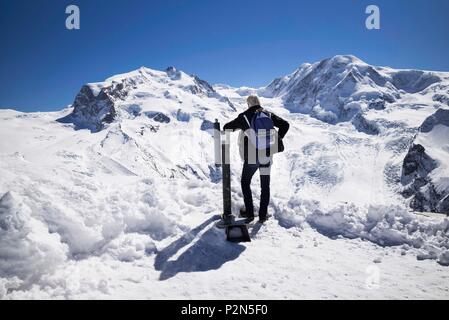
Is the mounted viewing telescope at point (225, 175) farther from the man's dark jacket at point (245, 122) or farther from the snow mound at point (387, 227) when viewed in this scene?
the snow mound at point (387, 227)

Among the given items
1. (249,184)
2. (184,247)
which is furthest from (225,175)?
(184,247)

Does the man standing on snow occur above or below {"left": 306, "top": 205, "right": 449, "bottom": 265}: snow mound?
above

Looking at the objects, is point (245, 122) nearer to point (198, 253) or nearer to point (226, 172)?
point (226, 172)

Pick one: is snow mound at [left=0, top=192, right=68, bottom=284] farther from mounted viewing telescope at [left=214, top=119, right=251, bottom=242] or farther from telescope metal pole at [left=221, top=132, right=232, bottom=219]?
telescope metal pole at [left=221, top=132, right=232, bottom=219]

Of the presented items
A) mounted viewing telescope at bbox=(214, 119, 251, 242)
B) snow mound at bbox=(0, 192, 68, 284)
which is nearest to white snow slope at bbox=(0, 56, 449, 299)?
snow mound at bbox=(0, 192, 68, 284)

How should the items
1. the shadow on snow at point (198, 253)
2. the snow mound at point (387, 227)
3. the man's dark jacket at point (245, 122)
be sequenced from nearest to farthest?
the shadow on snow at point (198, 253)
the snow mound at point (387, 227)
the man's dark jacket at point (245, 122)

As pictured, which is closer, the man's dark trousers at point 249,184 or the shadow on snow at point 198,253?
the shadow on snow at point 198,253

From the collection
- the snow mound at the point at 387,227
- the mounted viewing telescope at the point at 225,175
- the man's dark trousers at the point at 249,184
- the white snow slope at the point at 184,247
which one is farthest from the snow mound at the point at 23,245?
the snow mound at the point at 387,227

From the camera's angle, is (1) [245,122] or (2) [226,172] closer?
(1) [245,122]

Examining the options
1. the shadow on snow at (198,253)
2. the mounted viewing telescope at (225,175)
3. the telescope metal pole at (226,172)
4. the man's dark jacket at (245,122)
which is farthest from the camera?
the telescope metal pole at (226,172)

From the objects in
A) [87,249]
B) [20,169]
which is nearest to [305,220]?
[87,249]
